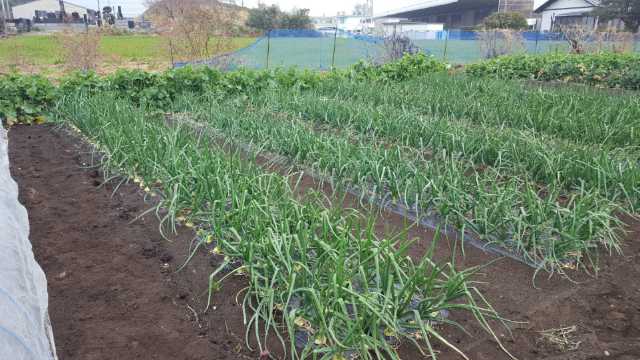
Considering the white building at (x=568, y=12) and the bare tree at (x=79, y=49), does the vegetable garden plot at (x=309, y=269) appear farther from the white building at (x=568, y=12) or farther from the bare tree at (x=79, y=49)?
the white building at (x=568, y=12)

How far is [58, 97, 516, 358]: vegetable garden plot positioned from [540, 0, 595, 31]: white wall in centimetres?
3683

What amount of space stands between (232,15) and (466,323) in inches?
456

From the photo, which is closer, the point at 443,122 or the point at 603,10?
the point at 443,122

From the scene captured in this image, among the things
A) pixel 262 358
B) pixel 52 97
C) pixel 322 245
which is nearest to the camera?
pixel 262 358

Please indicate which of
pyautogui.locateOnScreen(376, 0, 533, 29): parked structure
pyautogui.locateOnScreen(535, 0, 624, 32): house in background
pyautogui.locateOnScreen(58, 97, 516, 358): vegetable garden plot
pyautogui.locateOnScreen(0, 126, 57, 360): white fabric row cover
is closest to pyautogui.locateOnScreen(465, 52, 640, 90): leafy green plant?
pyautogui.locateOnScreen(58, 97, 516, 358): vegetable garden plot

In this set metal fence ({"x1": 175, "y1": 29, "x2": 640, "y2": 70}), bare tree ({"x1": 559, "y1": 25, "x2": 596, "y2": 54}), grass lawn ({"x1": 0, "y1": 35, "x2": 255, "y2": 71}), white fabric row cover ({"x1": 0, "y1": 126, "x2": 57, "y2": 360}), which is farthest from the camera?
grass lawn ({"x1": 0, "y1": 35, "x2": 255, "y2": 71})

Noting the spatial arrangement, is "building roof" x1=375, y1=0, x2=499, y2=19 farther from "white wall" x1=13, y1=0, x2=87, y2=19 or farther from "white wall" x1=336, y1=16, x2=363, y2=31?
"white wall" x1=13, y1=0, x2=87, y2=19

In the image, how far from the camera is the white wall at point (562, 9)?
114 feet

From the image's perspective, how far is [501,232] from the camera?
10.6 ft

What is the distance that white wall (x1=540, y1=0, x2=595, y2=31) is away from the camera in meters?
34.9

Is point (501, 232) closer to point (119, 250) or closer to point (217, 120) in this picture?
point (119, 250)

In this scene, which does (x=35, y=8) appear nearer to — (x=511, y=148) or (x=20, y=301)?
(x=511, y=148)

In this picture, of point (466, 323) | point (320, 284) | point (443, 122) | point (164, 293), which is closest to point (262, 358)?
point (320, 284)

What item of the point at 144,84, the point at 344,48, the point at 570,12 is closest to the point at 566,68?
the point at 344,48
